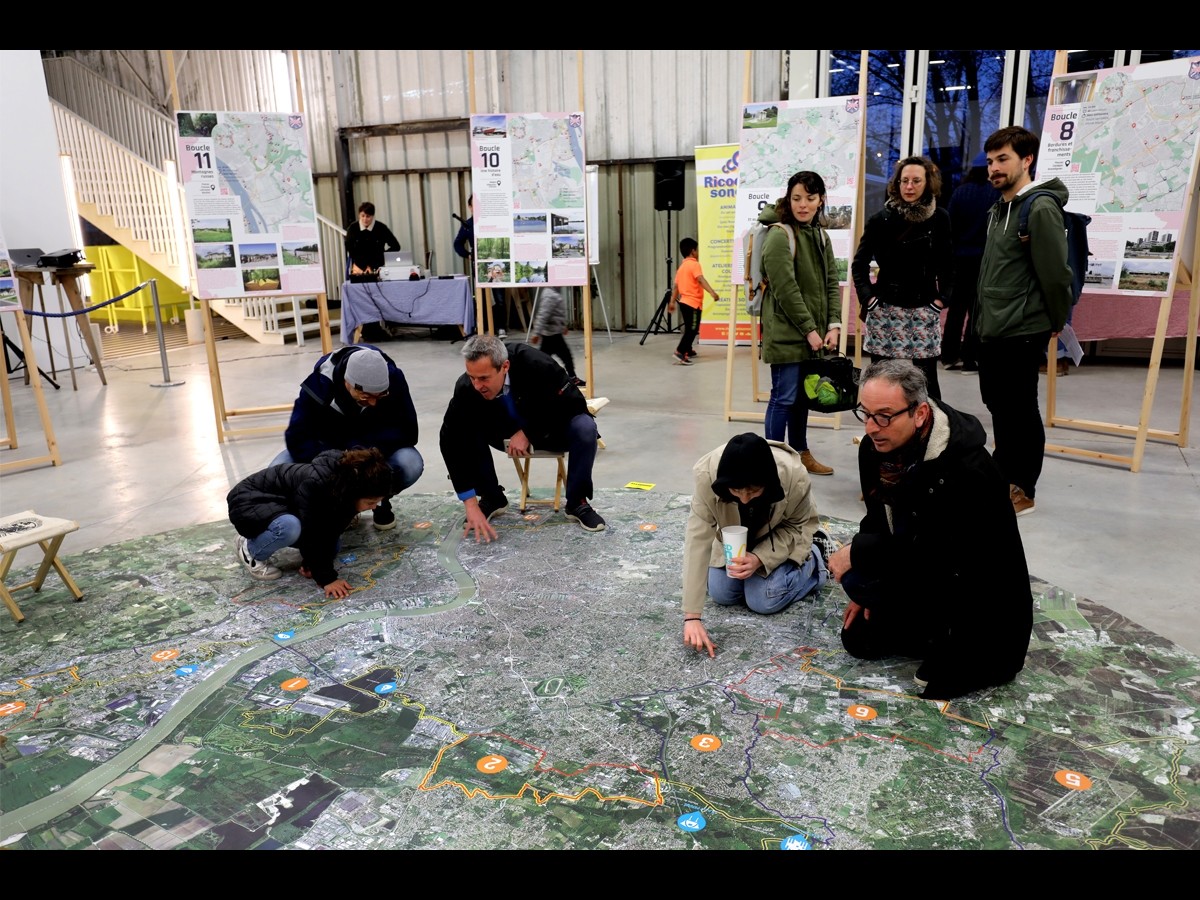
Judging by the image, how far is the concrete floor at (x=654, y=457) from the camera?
361 cm

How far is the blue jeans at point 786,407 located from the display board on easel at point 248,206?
3.09 meters

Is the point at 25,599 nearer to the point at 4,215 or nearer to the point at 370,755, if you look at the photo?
the point at 370,755

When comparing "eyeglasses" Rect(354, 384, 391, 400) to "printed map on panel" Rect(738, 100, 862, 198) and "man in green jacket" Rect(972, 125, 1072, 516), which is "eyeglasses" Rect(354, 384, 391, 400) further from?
"printed map on panel" Rect(738, 100, 862, 198)

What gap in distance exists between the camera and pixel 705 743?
242 centimetres

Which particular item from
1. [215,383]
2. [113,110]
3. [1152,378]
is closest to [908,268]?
[1152,378]

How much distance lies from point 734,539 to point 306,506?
1.65m

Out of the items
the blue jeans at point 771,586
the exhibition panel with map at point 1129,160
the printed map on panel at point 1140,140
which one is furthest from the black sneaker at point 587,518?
the printed map on panel at point 1140,140

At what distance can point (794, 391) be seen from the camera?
4.52 metres

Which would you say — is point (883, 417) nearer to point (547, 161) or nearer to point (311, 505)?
point (311, 505)

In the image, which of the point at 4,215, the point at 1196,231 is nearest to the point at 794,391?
the point at 1196,231

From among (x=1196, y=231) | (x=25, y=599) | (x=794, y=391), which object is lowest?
(x=25, y=599)

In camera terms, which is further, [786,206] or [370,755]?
[786,206]

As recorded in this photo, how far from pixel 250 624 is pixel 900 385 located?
2381 millimetres

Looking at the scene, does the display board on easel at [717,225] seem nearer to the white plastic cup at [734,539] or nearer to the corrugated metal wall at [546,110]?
the corrugated metal wall at [546,110]
